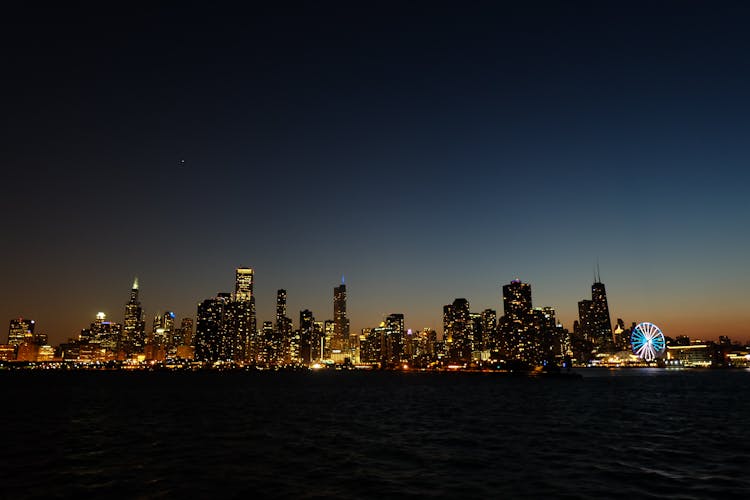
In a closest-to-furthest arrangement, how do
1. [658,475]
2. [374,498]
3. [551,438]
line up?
[374,498] < [658,475] < [551,438]

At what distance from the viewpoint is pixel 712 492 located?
2467cm

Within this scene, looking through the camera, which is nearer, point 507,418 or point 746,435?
point 746,435

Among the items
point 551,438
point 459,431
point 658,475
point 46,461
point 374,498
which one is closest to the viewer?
point 374,498

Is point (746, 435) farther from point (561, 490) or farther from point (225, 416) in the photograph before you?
point (225, 416)

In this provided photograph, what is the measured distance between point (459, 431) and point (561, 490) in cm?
2277

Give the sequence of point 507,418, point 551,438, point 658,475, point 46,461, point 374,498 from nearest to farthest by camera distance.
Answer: point 374,498, point 658,475, point 46,461, point 551,438, point 507,418

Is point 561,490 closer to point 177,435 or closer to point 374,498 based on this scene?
point 374,498

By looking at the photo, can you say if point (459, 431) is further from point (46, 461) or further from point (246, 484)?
point (46, 461)

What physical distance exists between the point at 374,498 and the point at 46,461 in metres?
23.4

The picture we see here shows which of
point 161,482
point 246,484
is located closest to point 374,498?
point 246,484

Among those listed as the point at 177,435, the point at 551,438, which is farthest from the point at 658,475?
the point at 177,435

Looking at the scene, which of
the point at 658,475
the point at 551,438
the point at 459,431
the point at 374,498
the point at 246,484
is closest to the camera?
the point at 374,498

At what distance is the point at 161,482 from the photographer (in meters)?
26.9

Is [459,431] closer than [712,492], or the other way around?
[712,492]
